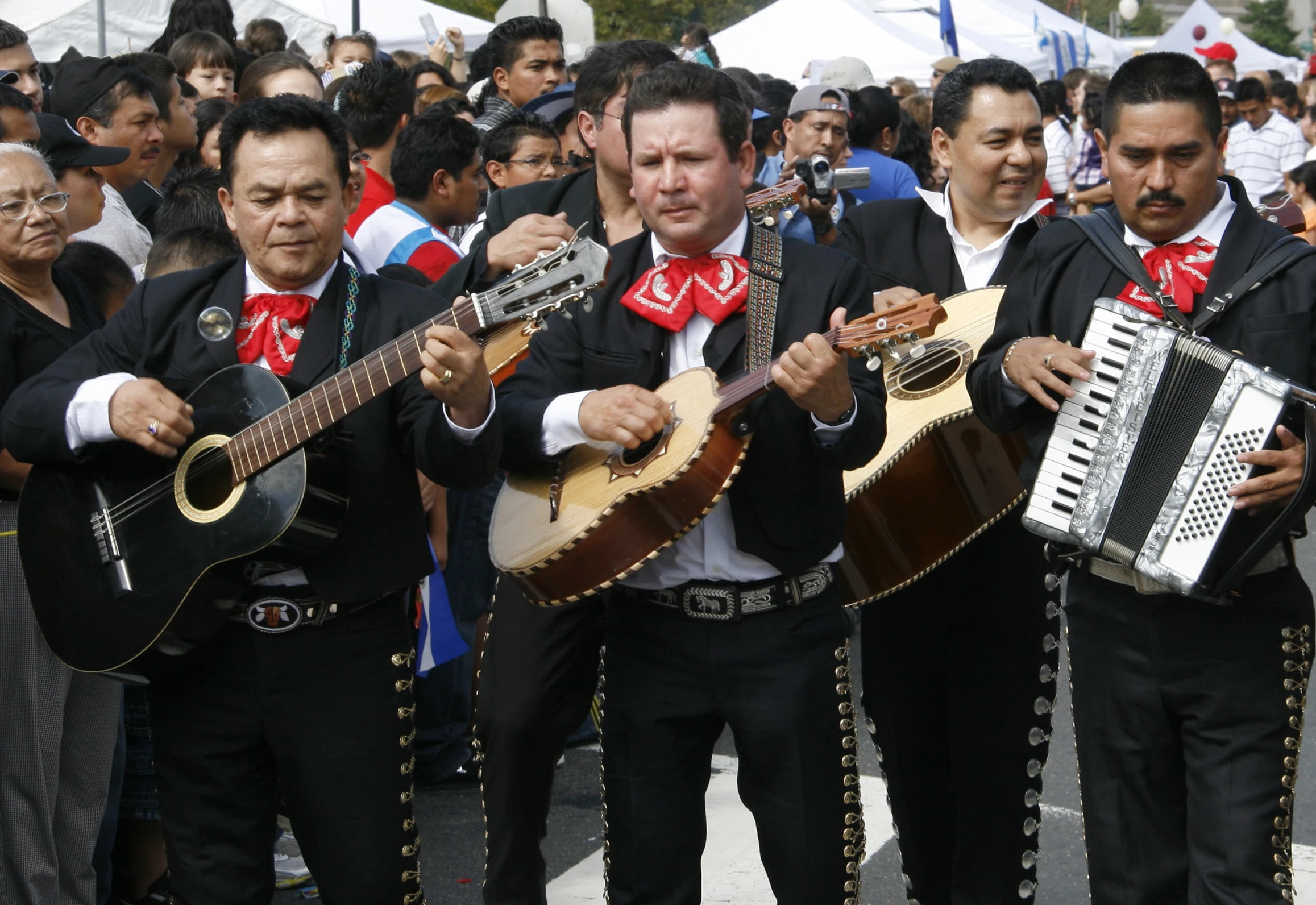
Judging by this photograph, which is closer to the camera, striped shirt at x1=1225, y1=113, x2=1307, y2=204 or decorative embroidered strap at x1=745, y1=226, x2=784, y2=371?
decorative embroidered strap at x1=745, y1=226, x2=784, y2=371

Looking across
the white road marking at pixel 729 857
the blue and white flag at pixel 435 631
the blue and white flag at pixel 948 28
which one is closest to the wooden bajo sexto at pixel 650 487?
the blue and white flag at pixel 435 631

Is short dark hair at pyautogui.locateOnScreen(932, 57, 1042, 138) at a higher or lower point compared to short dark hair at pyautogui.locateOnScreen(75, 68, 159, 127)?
lower

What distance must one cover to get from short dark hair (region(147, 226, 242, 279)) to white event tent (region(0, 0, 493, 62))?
290 inches

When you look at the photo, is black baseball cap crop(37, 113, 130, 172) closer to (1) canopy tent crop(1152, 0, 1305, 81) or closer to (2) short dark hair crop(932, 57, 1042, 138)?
(2) short dark hair crop(932, 57, 1042, 138)

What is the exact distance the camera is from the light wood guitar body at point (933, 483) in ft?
12.6

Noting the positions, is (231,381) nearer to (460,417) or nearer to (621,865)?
(460,417)

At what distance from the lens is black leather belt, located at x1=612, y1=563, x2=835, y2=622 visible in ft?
10.8

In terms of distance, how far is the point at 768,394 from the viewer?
10.8ft

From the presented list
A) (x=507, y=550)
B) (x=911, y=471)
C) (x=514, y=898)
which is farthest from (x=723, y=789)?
(x=507, y=550)

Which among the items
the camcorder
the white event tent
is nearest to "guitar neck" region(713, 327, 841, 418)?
the camcorder

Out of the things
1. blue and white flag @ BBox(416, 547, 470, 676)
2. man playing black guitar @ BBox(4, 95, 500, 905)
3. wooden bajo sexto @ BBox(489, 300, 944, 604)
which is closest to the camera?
wooden bajo sexto @ BBox(489, 300, 944, 604)

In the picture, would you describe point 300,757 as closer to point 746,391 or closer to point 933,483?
point 746,391

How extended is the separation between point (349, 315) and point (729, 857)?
93.0 inches

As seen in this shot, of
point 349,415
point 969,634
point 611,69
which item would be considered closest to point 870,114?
point 611,69
